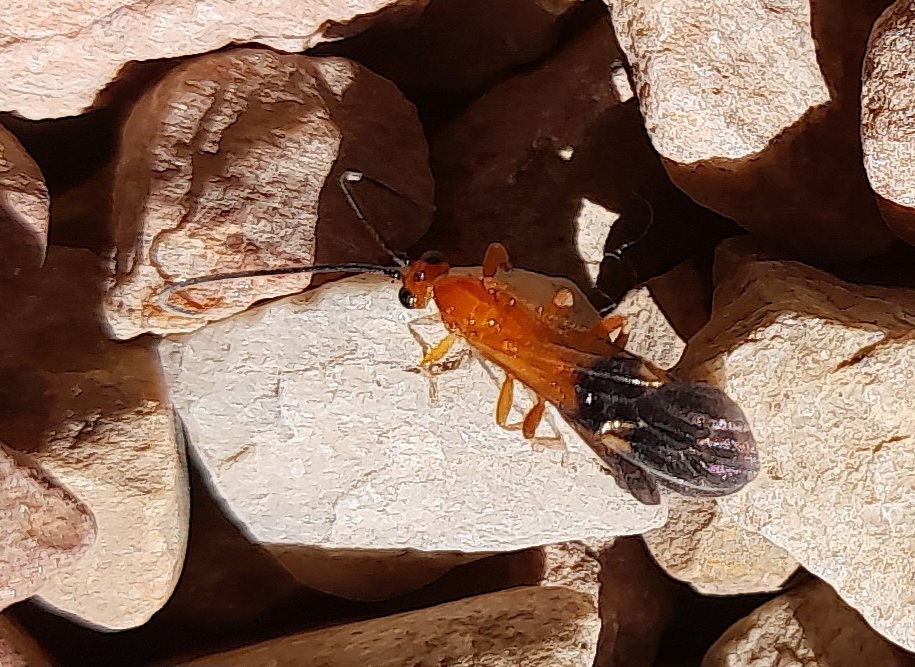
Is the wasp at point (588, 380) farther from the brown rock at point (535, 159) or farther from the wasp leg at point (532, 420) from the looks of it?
the brown rock at point (535, 159)

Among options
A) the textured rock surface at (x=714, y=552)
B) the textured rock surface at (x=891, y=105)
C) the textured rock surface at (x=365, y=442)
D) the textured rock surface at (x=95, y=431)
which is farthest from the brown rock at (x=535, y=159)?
the textured rock surface at (x=95, y=431)

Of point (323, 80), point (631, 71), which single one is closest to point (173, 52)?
point (323, 80)

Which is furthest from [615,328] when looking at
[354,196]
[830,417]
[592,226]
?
[354,196]

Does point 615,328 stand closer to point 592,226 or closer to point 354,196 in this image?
point 592,226

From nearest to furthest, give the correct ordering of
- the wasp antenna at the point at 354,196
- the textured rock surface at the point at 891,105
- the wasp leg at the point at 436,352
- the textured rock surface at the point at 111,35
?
the textured rock surface at the point at 891,105 < the textured rock surface at the point at 111,35 < the wasp antenna at the point at 354,196 < the wasp leg at the point at 436,352

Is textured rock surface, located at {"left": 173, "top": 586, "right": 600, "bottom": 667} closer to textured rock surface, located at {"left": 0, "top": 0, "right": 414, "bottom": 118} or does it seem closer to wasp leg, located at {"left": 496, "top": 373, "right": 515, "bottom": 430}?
wasp leg, located at {"left": 496, "top": 373, "right": 515, "bottom": 430}
